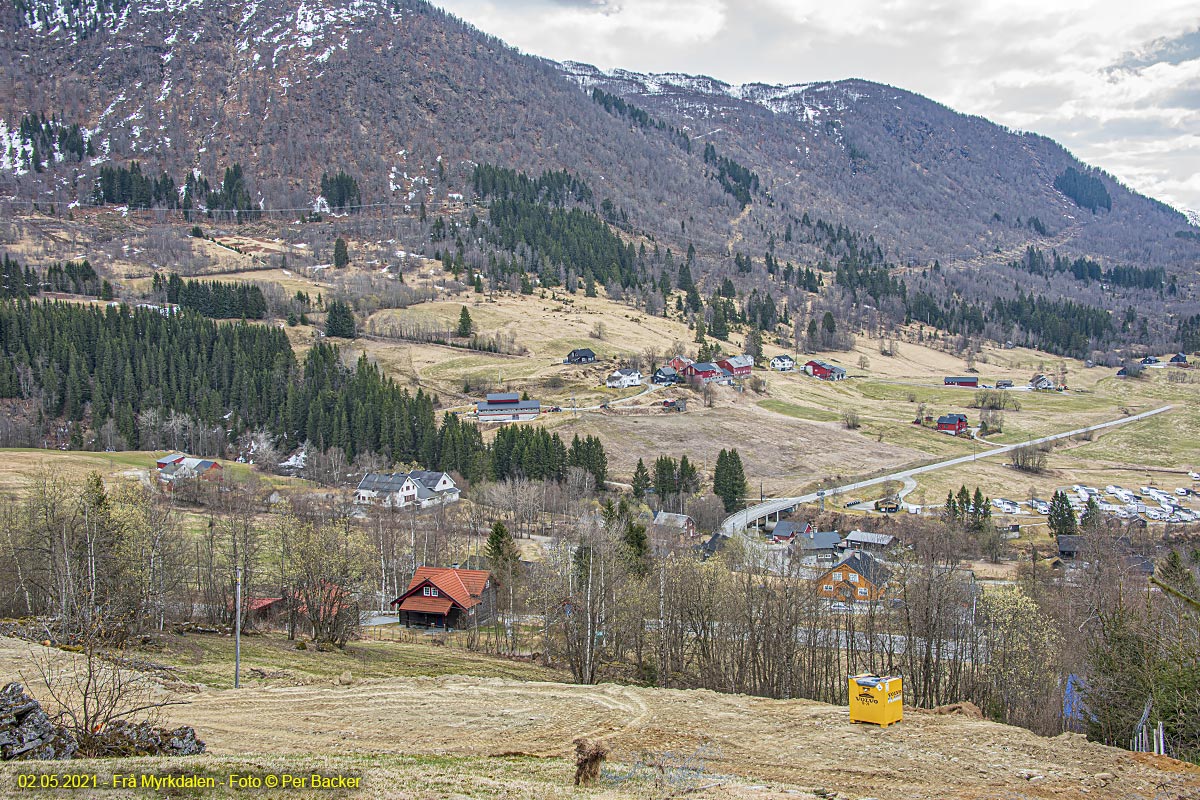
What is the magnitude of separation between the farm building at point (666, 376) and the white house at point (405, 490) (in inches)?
2129

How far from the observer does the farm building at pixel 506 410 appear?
121 metres

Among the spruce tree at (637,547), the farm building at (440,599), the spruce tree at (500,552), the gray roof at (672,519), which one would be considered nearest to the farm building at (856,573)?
the spruce tree at (637,547)

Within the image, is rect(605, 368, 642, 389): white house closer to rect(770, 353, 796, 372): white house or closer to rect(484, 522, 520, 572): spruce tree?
rect(770, 353, 796, 372): white house

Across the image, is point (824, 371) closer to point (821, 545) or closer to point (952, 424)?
point (952, 424)

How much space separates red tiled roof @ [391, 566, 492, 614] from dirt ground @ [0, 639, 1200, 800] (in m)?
24.1

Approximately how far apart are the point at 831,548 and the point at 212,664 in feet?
187

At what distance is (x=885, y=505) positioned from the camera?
300 ft

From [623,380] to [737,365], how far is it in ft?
85.8

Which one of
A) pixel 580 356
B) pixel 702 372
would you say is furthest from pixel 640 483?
pixel 580 356

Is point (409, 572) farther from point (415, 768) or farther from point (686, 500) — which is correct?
point (415, 768)

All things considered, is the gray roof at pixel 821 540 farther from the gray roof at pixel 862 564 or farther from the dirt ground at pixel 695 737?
the dirt ground at pixel 695 737

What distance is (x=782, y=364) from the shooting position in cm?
16575

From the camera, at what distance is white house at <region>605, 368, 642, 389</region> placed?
13662 cm

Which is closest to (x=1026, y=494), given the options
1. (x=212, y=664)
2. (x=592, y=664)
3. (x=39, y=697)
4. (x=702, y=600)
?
(x=702, y=600)
